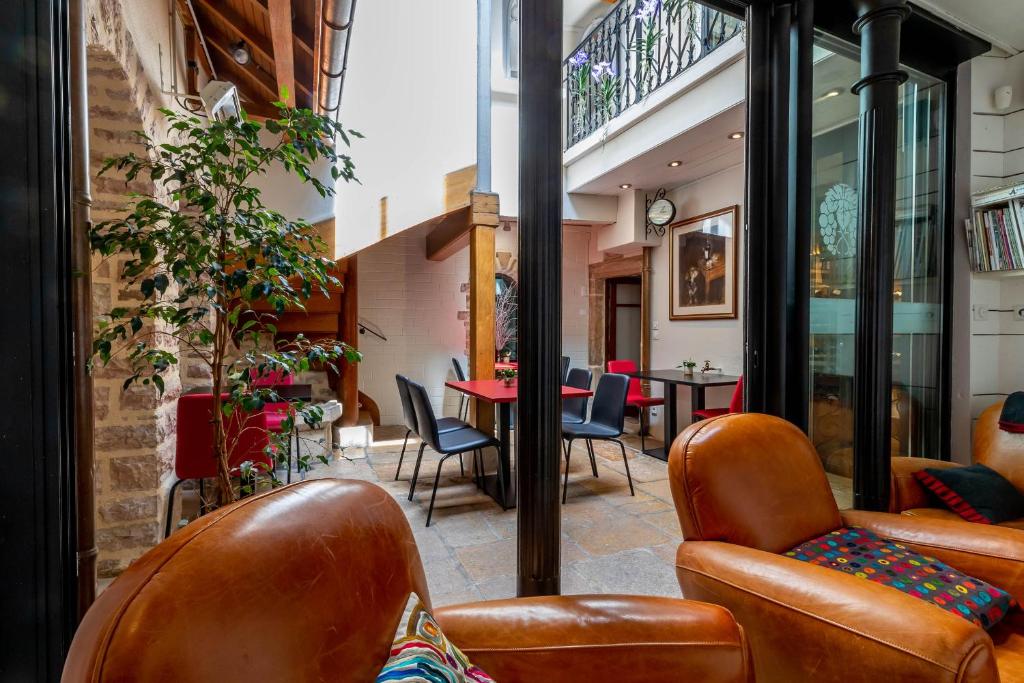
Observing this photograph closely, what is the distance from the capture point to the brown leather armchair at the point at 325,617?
60 centimetres

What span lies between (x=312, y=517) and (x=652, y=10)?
15.6 ft

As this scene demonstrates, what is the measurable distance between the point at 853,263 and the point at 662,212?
3.20m

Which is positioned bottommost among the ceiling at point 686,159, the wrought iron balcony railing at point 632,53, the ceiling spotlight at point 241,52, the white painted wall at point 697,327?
the white painted wall at point 697,327

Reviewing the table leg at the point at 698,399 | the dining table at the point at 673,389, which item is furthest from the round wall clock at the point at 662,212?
the table leg at the point at 698,399

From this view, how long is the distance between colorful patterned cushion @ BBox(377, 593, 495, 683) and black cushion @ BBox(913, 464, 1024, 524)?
80.2 inches

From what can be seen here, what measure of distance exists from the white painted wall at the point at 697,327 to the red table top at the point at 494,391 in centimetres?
170

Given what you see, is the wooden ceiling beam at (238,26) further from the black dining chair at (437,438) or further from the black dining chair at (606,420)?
the black dining chair at (606,420)

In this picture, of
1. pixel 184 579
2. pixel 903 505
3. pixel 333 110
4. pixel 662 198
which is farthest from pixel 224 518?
pixel 662 198

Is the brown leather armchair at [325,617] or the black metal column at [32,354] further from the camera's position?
the black metal column at [32,354]

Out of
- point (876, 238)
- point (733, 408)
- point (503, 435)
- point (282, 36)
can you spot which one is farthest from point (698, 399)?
point (282, 36)

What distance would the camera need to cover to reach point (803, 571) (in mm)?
1077

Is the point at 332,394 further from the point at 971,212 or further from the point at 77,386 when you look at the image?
the point at 971,212

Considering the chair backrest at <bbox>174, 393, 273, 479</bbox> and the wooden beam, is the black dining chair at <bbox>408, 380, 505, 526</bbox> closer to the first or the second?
the chair backrest at <bbox>174, 393, 273, 479</bbox>

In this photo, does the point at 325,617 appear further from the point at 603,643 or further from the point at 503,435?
the point at 503,435
